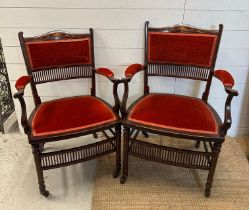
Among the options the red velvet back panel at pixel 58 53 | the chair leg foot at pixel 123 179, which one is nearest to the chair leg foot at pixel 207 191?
the chair leg foot at pixel 123 179

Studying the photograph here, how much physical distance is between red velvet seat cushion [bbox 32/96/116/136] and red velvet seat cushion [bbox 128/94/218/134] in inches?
7.6

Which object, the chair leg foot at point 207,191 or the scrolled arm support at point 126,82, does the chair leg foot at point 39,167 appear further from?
the chair leg foot at point 207,191

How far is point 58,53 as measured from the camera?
1795 millimetres

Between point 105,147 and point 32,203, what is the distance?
0.57 metres

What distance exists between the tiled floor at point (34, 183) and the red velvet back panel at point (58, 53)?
69 centimetres

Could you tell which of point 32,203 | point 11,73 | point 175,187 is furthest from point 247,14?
point 32,203

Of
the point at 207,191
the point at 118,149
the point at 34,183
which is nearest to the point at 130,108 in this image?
the point at 118,149

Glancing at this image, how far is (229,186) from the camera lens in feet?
5.88

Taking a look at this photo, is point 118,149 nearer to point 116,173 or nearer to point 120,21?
point 116,173

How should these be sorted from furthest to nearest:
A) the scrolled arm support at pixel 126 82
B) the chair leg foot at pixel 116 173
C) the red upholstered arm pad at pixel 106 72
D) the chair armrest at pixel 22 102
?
the chair leg foot at pixel 116 173
the red upholstered arm pad at pixel 106 72
the scrolled arm support at pixel 126 82
the chair armrest at pixel 22 102

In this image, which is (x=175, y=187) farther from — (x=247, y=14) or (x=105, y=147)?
(x=247, y=14)

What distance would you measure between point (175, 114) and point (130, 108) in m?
0.28

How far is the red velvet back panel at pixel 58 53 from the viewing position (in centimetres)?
173

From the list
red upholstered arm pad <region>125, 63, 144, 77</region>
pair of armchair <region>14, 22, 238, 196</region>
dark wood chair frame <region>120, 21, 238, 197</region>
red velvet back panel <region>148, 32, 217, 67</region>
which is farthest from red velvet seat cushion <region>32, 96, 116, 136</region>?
red velvet back panel <region>148, 32, 217, 67</region>
